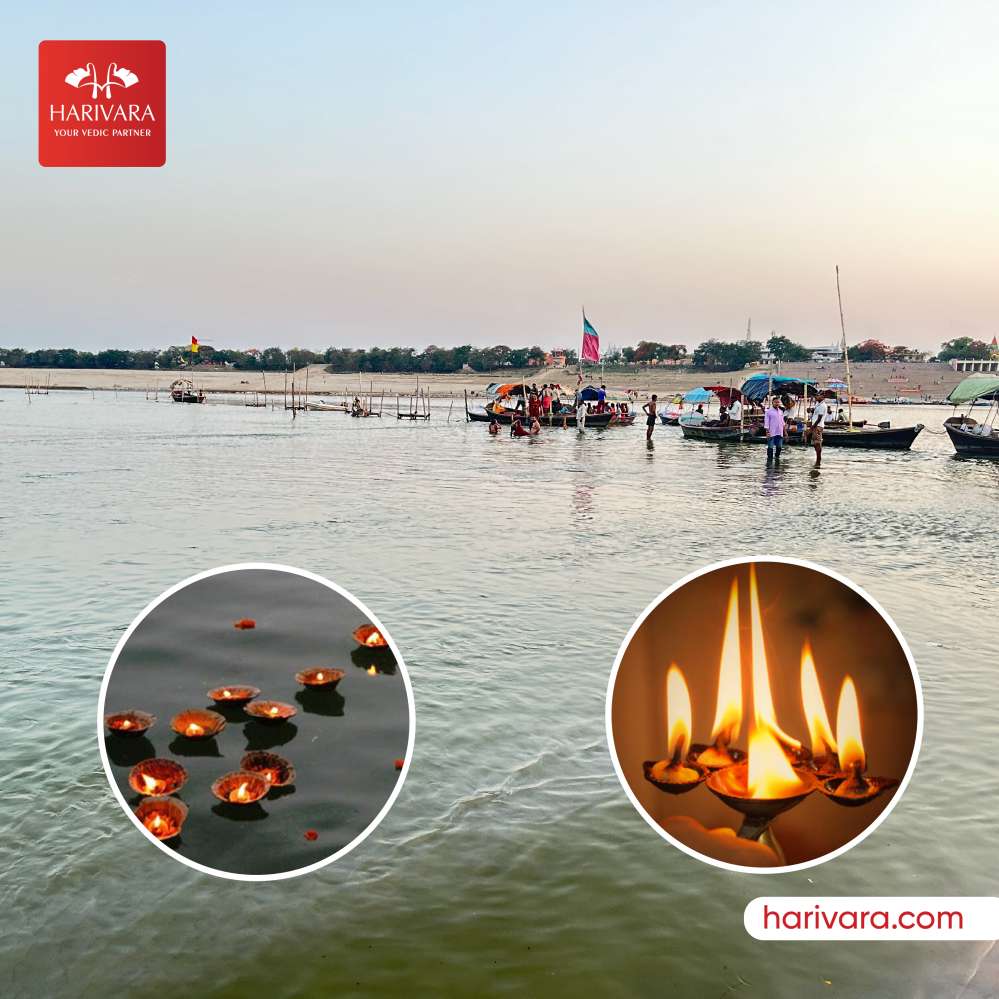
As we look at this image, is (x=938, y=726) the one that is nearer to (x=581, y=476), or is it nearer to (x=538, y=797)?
(x=538, y=797)

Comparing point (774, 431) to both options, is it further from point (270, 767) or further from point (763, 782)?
point (763, 782)

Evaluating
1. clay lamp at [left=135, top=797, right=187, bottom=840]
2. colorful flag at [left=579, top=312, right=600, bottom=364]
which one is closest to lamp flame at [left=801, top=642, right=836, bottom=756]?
clay lamp at [left=135, top=797, right=187, bottom=840]

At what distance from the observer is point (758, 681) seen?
13.1 feet

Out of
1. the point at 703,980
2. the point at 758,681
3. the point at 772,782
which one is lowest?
the point at 703,980

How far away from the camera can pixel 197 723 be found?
5.45 meters

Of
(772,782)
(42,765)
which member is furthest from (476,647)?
(772,782)

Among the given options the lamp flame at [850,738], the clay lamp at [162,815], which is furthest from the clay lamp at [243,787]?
the lamp flame at [850,738]

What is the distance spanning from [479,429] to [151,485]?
30.9m

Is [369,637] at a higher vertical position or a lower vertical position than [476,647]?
higher

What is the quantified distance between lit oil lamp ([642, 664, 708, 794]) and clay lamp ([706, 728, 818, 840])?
0.07 meters

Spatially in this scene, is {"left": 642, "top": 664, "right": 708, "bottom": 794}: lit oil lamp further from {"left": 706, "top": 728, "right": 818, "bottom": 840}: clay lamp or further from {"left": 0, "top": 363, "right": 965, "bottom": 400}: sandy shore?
{"left": 0, "top": 363, "right": 965, "bottom": 400}: sandy shore

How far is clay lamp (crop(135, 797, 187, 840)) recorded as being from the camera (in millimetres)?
4438

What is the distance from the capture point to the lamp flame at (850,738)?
12.3 ft

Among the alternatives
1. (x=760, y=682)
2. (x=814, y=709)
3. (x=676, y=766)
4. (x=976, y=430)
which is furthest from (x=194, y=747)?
(x=976, y=430)
